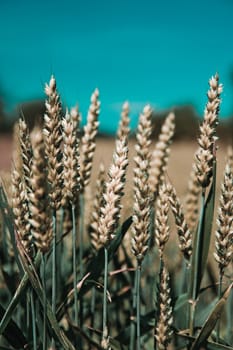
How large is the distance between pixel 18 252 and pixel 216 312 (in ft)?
1.36

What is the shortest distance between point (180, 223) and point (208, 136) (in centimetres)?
19

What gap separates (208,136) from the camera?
3.80 feet

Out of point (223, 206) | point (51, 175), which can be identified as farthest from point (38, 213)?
point (223, 206)

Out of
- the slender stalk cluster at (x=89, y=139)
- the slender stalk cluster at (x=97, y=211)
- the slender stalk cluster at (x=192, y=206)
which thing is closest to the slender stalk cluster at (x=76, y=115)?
the slender stalk cluster at (x=89, y=139)

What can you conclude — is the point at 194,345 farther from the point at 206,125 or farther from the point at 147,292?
the point at 147,292

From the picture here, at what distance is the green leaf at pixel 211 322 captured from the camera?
3.79 ft

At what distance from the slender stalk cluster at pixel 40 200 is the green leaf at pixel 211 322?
40 centimetres

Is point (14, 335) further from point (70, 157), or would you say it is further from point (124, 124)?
point (124, 124)

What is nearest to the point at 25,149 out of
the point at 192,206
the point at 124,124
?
the point at 124,124

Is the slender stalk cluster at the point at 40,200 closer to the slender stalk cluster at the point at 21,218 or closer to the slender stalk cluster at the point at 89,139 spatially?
the slender stalk cluster at the point at 21,218

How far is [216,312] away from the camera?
1.16 meters

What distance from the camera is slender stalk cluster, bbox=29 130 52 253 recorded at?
0.89 metres

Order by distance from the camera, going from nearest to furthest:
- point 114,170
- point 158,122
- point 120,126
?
point 114,170 → point 120,126 → point 158,122

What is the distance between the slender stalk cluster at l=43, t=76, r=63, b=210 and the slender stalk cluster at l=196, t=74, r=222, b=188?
289mm
